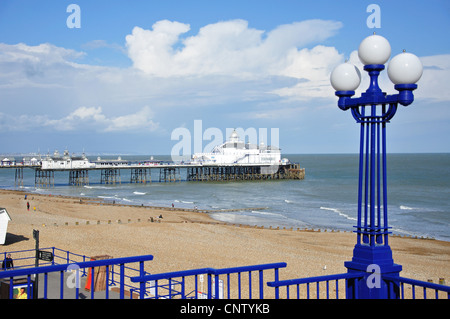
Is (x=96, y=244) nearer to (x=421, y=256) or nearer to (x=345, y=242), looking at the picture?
(x=345, y=242)

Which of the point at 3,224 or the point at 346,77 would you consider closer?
the point at 346,77

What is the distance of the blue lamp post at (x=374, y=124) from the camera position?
5035 mm

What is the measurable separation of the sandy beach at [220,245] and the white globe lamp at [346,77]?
35.3 feet

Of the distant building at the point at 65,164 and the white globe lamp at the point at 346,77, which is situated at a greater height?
the white globe lamp at the point at 346,77

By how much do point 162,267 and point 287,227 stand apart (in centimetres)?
1489

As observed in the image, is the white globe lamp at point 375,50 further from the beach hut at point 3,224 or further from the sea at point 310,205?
the sea at point 310,205

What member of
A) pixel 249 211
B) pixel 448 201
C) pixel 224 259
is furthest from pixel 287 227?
pixel 448 201

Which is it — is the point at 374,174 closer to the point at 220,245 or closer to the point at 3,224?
the point at 3,224

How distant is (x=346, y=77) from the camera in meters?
5.58

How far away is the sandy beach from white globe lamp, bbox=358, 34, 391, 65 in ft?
36.2

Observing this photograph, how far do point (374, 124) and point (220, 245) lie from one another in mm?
16516

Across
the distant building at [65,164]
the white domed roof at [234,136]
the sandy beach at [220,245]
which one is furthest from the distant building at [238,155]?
the sandy beach at [220,245]

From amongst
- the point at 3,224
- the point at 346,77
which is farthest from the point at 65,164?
the point at 346,77
